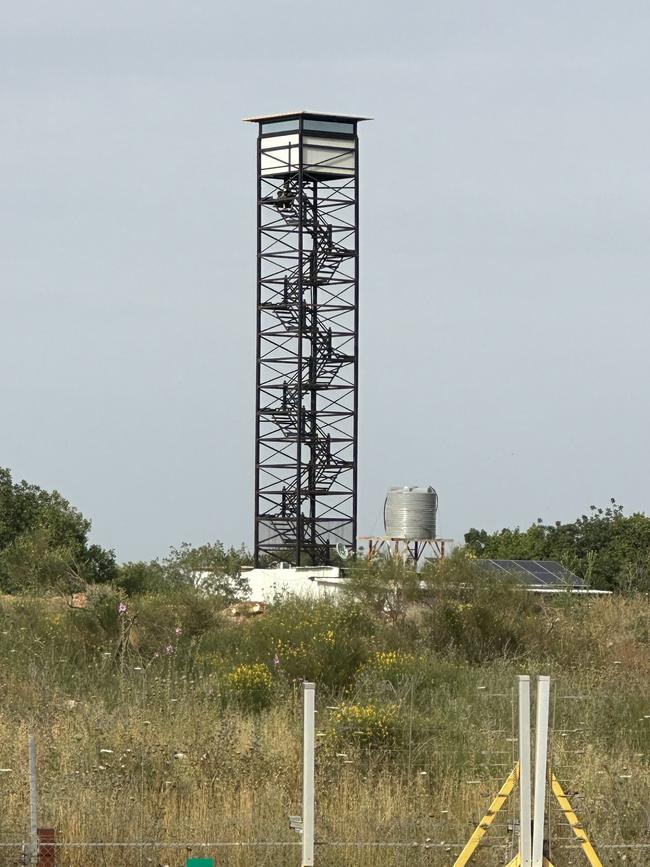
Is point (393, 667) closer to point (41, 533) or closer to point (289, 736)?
point (289, 736)

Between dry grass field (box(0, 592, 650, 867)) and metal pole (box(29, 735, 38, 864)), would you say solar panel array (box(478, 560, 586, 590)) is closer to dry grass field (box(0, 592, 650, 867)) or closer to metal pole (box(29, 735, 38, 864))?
dry grass field (box(0, 592, 650, 867))

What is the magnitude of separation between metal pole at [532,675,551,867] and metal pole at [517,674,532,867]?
61 millimetres

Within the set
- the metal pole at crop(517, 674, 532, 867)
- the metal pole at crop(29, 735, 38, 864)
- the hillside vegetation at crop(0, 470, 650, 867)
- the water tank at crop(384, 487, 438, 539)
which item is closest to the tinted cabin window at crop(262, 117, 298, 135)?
the water tank at crop(384, 487, 438, 539)

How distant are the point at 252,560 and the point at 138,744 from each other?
125 feet

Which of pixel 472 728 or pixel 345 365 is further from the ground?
pixel 345 365

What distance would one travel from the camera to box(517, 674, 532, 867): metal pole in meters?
10.2

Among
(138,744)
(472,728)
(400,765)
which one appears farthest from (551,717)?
(138,744)

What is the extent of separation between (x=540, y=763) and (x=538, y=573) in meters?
28.8

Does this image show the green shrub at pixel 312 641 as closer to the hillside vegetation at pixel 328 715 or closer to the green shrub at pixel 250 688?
the hillside vegetation at pixel 328 715

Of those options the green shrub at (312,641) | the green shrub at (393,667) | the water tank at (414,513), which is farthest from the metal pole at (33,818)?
the water tank at (414,513)

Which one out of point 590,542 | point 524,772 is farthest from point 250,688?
point 590,542

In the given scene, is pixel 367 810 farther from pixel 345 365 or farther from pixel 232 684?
pixel 345 365

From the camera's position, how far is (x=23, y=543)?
44031mm

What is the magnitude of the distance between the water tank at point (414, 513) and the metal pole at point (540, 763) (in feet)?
122
